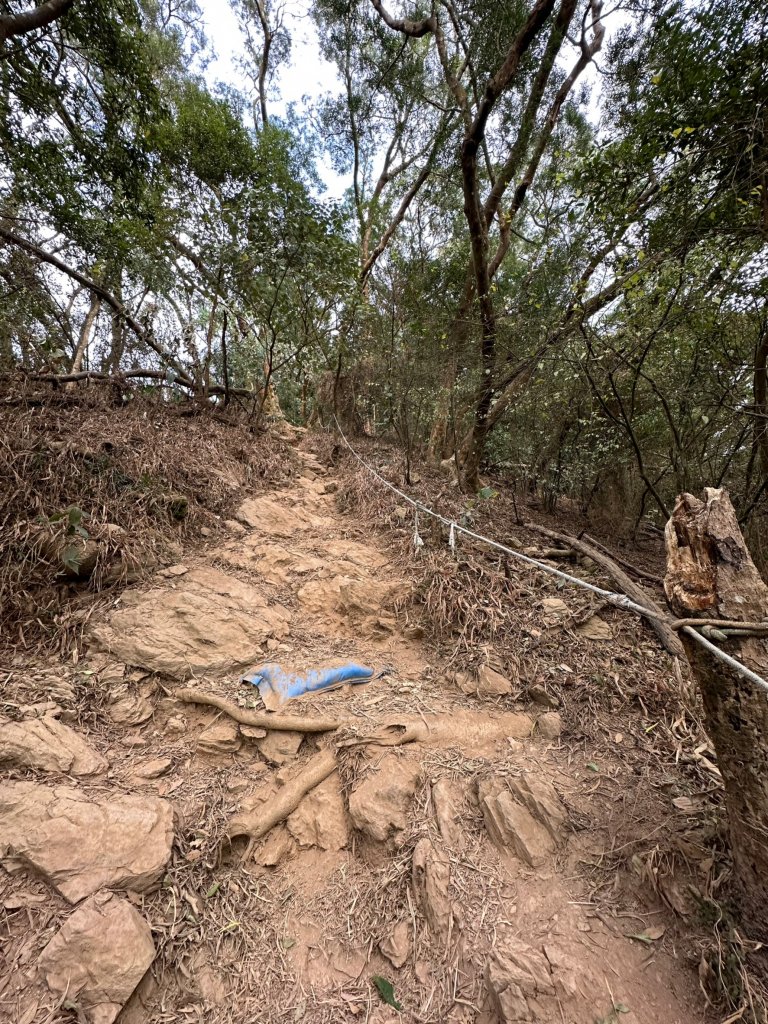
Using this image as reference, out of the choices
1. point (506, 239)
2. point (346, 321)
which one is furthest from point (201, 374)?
point (506, 239)

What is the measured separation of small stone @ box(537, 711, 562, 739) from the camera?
197 centimetres

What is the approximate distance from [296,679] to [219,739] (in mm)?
481

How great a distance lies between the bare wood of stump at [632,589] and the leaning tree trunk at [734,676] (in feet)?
0.50

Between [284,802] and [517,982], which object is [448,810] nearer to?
[517,982]

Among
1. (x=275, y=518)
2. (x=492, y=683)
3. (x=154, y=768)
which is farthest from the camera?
(x=275, y=518)

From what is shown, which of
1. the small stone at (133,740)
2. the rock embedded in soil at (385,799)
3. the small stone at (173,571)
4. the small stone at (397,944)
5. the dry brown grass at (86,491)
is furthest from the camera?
the small stone at (173,571)

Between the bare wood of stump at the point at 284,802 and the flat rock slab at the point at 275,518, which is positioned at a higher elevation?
the flat rock slab at the point at 275,518

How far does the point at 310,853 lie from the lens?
1.70 m

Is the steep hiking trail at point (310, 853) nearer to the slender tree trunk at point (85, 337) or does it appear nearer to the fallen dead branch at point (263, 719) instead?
the fallen dead branch at point (263, 719)

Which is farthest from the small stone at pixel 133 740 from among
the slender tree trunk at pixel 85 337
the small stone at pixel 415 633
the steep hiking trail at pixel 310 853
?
the slender tree trunk at pixel 85 337

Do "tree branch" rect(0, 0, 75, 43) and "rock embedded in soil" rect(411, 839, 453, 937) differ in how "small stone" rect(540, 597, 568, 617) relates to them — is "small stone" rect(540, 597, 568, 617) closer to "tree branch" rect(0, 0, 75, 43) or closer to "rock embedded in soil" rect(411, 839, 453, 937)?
"rock embedded in soil" rect(411, 839, 453, 937)

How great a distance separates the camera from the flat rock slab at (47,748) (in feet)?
5.47

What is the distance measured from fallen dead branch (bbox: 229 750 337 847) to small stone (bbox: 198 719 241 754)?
0.34 meters

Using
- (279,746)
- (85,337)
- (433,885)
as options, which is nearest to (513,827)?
(433,885)
